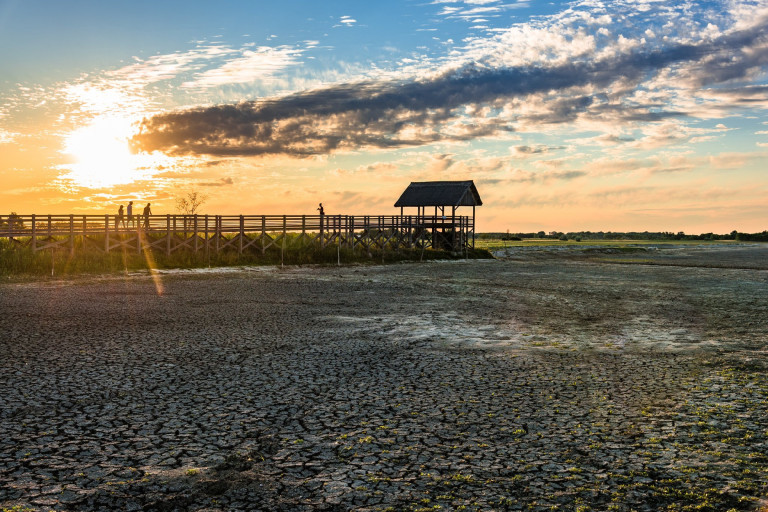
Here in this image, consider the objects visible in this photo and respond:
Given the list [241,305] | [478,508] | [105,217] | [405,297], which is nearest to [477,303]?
[405,297]

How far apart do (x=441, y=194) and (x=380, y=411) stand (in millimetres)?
43919

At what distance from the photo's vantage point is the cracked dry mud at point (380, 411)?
439cm

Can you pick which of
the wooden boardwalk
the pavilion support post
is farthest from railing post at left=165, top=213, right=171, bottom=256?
the pavilion support post

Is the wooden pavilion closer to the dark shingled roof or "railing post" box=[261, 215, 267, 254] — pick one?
the dark shingled roof

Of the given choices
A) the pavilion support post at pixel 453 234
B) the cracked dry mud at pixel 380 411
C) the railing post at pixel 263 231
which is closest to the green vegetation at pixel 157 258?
the railing post at pixel 263 231

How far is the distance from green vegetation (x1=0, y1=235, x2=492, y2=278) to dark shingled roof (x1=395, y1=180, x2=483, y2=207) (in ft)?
24.9

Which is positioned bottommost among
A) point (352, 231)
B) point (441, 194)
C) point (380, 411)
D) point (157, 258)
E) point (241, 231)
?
point (380, 411)

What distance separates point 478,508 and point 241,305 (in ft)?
39.3

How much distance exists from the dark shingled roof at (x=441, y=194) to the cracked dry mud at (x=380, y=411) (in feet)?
116

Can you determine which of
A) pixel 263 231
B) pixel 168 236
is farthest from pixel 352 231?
pixel 168 236

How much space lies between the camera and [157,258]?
29859 millimetres

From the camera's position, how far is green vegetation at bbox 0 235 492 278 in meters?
24.9

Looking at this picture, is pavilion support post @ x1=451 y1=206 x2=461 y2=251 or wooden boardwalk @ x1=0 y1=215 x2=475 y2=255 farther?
pavilion support post @ x1=451 y1=206 x2=461 y2=251

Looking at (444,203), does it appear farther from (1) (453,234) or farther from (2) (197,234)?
(2) (197,234)
